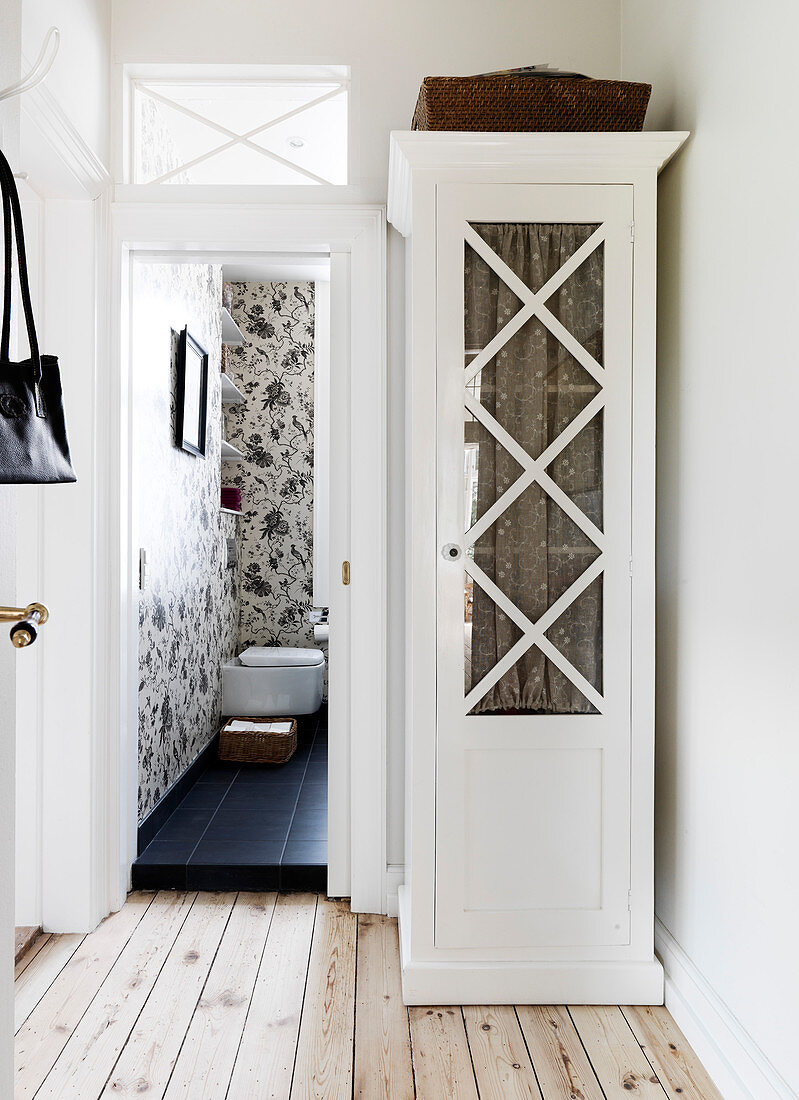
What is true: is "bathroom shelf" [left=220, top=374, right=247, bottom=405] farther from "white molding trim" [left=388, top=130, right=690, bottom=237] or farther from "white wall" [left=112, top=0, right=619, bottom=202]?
"white molding trim" [left=388, top=130, right=690, bottom=237]

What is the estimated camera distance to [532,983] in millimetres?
1951

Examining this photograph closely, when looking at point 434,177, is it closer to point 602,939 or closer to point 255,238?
point 255,238

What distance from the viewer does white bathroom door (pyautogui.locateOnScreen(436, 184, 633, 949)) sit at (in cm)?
194

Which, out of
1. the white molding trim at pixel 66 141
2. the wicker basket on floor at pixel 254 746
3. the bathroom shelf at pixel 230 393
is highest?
Result: the white molding trim at pixel 66 141

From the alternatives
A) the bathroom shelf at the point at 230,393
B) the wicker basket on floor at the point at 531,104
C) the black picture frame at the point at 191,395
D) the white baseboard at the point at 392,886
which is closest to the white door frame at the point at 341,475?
the white baseboard at the point at 392,886

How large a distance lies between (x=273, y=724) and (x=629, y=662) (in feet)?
7.47

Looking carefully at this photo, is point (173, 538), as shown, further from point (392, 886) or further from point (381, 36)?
point (381, 36)

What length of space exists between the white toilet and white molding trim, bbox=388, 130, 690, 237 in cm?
274

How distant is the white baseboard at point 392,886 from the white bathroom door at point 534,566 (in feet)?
1.61

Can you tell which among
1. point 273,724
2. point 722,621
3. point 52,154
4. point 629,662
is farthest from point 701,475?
point 273,724

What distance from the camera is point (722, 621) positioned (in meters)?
1.74

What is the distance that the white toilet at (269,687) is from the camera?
411 cm

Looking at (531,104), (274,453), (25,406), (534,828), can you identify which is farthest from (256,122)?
(274,453)

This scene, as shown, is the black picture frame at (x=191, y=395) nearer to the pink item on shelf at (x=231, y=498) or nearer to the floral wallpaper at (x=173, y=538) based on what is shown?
the floral wallpaper at (x=173, y=538)
